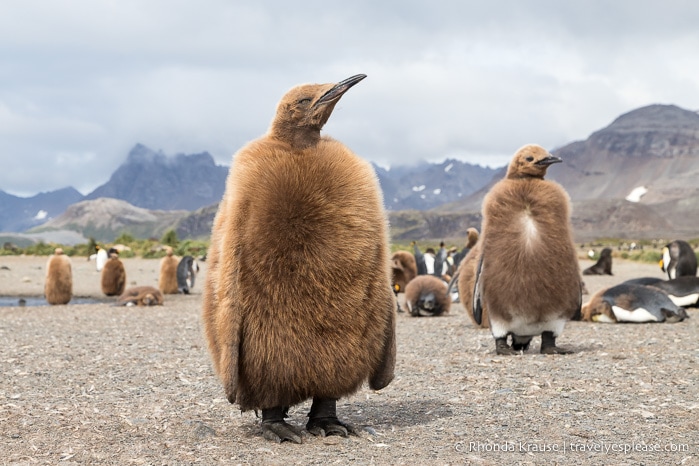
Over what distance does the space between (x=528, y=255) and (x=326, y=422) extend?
3.15m

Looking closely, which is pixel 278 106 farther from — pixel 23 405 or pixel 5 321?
pixel 5 321

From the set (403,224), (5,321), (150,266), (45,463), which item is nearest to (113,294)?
(5,321)

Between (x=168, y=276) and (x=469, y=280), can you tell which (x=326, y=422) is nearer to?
(x=469, y=280)

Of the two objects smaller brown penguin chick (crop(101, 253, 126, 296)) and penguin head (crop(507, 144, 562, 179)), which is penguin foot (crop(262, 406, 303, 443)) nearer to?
penguin head (crop(507, 144, 562, 179))

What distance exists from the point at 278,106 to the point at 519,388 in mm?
2760

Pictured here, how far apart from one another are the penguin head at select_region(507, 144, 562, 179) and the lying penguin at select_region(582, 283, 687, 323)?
151 inches

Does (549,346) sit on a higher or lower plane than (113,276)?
lower

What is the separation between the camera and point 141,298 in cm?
1502

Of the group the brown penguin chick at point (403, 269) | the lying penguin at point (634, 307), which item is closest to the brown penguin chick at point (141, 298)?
the brown penguin chick at point (403, 269)

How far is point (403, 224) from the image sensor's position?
634 ft

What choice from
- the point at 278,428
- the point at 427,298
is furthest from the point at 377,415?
the point at 427,298

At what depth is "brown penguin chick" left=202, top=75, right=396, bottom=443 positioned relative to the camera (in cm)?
388

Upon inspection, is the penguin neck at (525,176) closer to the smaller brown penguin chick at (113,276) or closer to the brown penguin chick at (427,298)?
the brown penguin chick at (427,298)

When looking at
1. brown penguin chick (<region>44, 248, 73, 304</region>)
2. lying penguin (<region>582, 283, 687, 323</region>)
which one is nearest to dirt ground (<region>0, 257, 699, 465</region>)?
lying penguin (<region>582, 283, 687, 323</region>)
